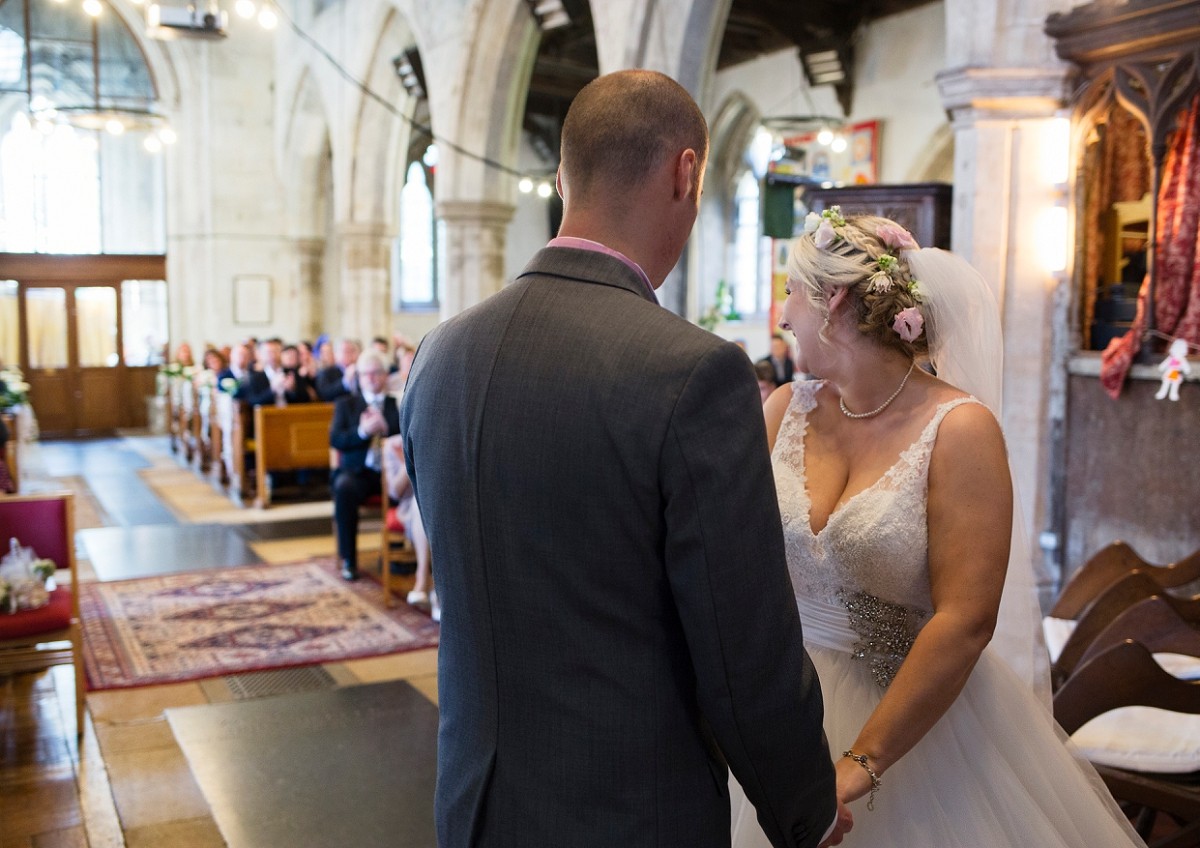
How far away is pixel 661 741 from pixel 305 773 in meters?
3.00

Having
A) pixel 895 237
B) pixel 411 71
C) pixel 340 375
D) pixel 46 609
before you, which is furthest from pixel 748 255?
pixel 895 237

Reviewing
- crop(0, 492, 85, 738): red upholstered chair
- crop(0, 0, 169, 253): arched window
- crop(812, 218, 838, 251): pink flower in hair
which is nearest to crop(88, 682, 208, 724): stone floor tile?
crop(0, 492, 85, 738): red upholstered chair

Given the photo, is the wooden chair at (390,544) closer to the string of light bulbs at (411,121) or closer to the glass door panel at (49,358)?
the string of light bulbs at (411,121)

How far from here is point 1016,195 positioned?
5324 millimetres

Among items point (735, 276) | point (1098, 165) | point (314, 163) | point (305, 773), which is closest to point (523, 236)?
point (314, 163)

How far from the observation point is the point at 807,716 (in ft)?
4.32

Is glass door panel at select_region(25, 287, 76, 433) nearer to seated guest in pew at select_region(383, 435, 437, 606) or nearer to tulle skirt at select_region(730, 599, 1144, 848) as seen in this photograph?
seated guest in pew at select_region(383, 435, 437, 606)

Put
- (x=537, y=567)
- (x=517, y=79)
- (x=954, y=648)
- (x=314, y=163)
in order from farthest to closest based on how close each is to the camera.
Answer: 1. (x=314, y=163)
2. (x=517, y=79)
3. (x=954, y=648)
4. (x=537, y=567)

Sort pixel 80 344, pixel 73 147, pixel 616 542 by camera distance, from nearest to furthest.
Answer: pixel 616 542, pixel 80 344, pixel 73 147

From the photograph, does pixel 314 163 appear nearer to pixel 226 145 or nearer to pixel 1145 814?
pixel 226 145

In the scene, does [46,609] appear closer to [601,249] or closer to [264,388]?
[601,249]

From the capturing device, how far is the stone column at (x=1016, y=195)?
5.22 meters

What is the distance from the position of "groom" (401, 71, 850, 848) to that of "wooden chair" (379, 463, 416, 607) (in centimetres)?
512

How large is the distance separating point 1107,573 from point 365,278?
39.3 feet
